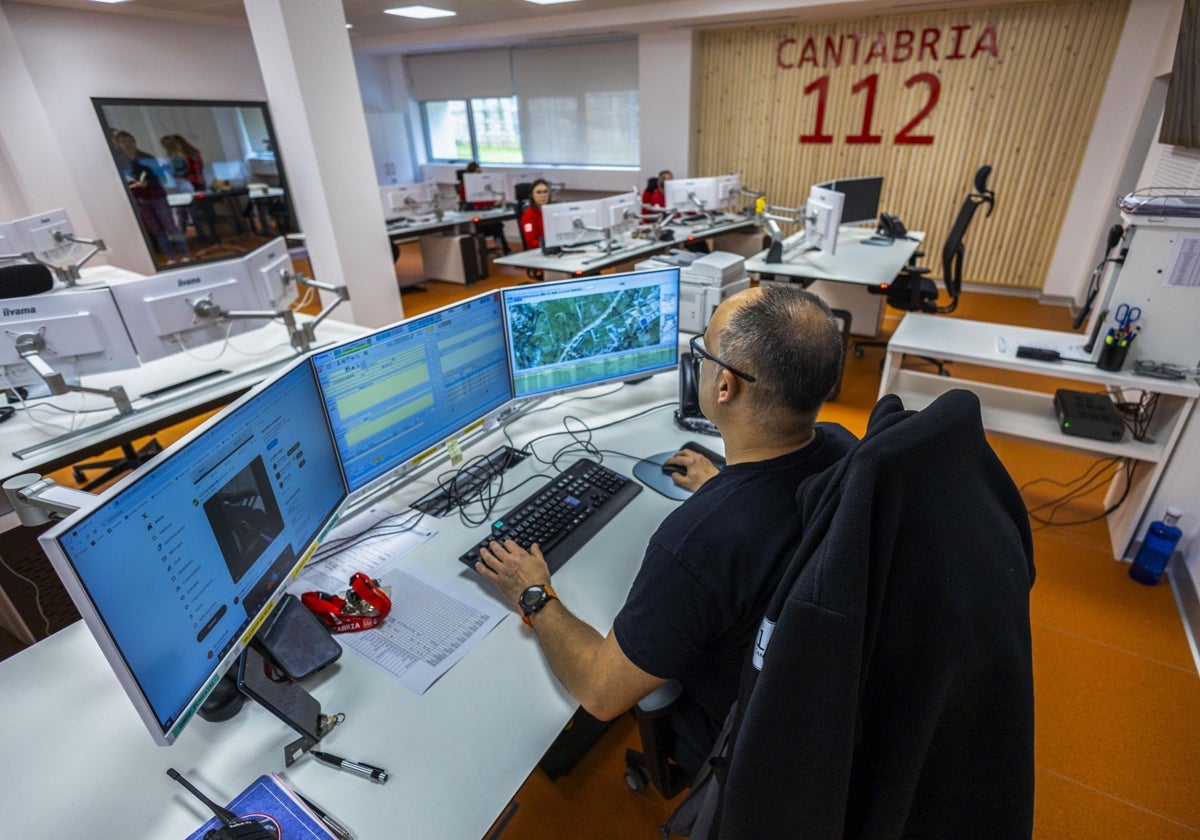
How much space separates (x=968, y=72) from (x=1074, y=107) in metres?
0.97

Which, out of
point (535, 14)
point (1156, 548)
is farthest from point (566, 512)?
point (535, 14)

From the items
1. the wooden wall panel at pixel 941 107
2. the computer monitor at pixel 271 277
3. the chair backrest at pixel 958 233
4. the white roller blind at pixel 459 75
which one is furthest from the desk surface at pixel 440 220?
the chair backrest at pixel 958 233

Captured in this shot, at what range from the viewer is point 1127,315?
2.22 meters

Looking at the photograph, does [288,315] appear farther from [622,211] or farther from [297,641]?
[622,211]

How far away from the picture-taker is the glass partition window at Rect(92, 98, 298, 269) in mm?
6293

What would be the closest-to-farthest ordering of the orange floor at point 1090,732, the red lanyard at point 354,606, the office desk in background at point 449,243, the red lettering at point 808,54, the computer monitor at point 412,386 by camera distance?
the red lanyard at point 354,606 < the computer monitor at point 412,386 < the orange floor at point 1090,732 < the red lettering at point 808,54 < the office desk in background at point 449,243

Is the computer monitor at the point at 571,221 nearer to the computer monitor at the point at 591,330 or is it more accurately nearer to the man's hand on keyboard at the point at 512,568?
the computer monitor at the point at 591,330

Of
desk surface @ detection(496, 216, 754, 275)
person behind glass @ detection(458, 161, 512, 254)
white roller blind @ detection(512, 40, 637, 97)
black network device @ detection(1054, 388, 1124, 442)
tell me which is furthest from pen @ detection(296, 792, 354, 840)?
white roller blind @ detection(512, 40, 637, 97)

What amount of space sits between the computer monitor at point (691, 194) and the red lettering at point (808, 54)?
191 cm

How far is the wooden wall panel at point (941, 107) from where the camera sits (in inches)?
206

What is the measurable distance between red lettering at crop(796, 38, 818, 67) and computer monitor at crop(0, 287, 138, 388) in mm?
6652

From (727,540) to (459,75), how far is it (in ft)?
32.6

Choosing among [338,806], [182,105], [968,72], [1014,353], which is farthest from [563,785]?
[182,105]

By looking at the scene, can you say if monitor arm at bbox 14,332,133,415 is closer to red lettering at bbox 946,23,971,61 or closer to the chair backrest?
the chair backrest
